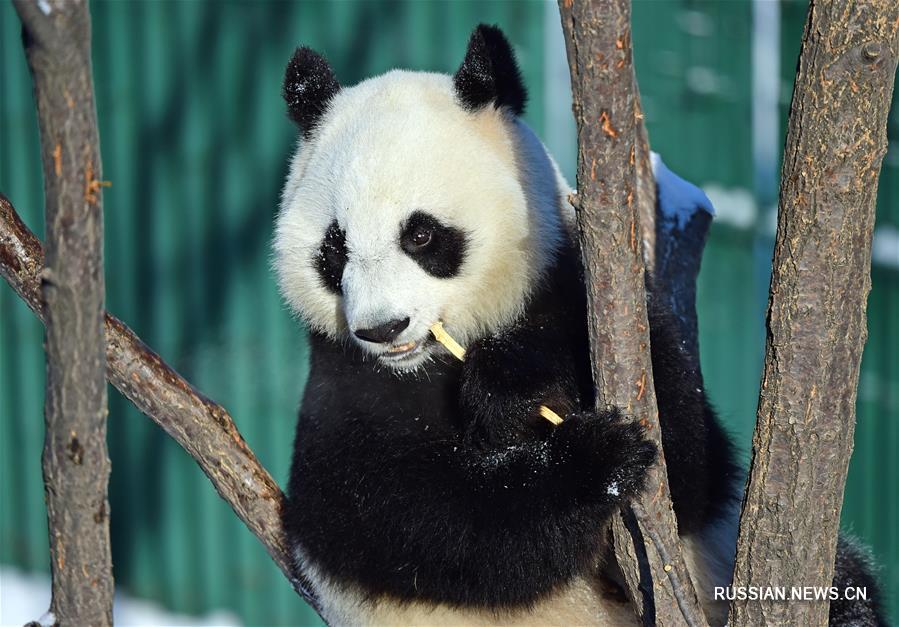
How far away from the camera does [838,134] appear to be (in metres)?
2.05

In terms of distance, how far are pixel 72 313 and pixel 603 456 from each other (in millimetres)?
1114

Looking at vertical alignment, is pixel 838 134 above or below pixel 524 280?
above

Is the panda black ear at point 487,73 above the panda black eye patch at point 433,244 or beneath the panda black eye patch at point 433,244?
above

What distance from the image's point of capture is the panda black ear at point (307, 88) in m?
3.03

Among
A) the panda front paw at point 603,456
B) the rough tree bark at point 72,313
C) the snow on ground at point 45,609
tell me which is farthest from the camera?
the snow on ground at point 45,609

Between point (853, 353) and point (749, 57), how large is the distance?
5.04 meters

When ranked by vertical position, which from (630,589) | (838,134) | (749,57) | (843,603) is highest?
(749,57)

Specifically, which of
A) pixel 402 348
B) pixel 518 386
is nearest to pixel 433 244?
pixel 402 348

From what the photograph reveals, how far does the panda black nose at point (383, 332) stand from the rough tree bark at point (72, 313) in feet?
2.67

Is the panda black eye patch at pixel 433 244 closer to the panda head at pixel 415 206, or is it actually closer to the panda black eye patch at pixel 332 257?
the panda head at pixel 415 206

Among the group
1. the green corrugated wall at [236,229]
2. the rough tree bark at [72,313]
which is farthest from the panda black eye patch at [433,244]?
the green corrugated wall at [236,229]

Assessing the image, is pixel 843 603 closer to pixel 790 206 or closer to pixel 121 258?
pixel 790 206

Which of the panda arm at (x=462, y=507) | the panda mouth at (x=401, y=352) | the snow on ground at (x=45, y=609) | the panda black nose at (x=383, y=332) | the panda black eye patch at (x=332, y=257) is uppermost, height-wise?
the panda black eye patch at (x=332, y=257)

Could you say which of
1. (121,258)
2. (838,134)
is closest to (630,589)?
(838,134)
